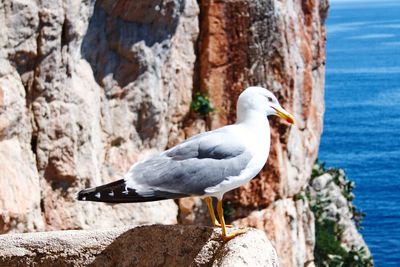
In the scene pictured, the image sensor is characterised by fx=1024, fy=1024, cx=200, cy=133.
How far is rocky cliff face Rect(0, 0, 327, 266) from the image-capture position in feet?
52.2

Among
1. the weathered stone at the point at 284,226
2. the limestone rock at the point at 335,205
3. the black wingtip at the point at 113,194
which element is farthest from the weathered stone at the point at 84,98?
the limestone rock at the point at 335,205

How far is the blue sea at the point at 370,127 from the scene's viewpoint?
59.1 meters

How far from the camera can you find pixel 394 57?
106438 millimetres

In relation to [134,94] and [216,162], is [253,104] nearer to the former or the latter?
[216,162]

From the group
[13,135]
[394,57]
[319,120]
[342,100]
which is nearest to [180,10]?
[13,135]

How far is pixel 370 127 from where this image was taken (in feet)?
260

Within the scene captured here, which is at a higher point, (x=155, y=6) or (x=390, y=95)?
(x=155, y=6)

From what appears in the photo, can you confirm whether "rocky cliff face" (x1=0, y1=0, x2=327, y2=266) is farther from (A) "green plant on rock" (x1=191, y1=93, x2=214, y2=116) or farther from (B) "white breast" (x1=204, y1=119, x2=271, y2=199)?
(B) "white breast" (x1=204, y1=119, x2=271, y2=199)

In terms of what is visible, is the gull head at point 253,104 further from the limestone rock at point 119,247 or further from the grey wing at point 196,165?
the limestone rock at point 119,247

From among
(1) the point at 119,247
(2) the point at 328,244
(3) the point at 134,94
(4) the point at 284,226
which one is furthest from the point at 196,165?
(2) the point at 328,244

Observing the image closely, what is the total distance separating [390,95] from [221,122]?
225 ft

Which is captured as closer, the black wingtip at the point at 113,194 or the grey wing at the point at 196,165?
the black wingtip at the point at 113,194

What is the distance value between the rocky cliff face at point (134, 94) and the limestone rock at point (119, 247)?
24.9 feet

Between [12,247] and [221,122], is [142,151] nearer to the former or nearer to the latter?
[221,122]
